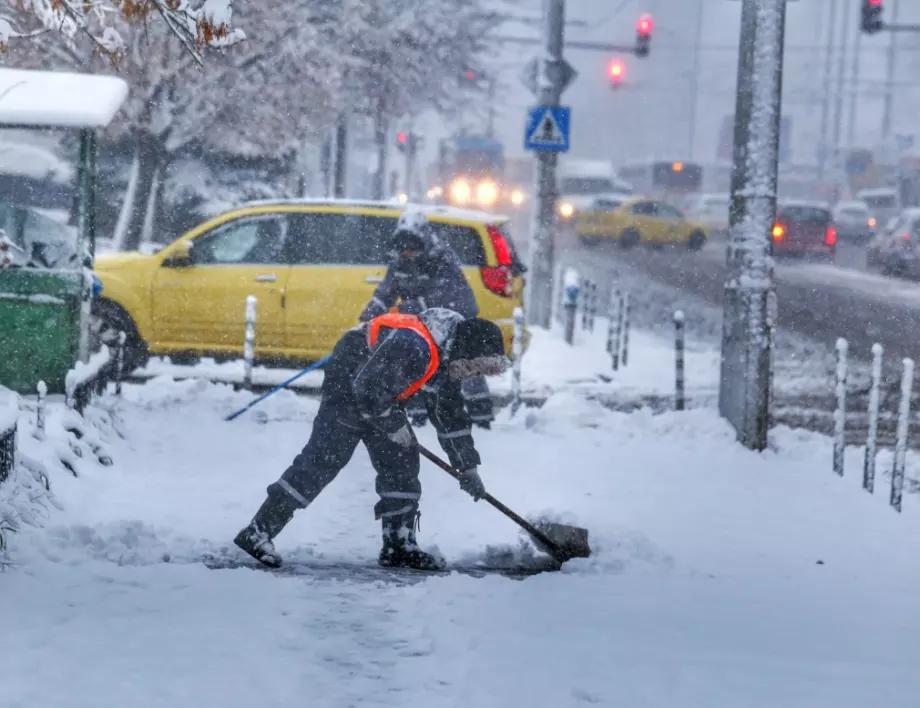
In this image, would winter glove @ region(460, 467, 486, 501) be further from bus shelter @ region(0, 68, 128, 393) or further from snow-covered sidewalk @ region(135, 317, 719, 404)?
snow-covered sidewalk @ region(135, 317, 719, 404)

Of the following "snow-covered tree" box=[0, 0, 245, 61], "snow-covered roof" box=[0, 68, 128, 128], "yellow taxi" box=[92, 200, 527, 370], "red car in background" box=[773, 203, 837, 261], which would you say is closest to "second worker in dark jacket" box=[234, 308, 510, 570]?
"snow-covered tree" box=[0, 0, 245, 61]

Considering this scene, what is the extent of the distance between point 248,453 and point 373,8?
1642 cm

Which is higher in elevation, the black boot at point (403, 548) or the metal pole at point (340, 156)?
the metal pole at point (340, 156)

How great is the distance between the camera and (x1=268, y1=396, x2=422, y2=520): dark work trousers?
703cm

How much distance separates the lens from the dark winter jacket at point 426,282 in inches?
411

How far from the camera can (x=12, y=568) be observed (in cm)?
674

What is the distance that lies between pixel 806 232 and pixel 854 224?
12268 millimetres

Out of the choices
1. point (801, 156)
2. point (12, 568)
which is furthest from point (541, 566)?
point (801, 156)

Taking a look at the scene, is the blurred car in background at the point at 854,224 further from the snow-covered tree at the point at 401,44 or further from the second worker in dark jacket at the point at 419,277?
the second worker in dark jacket at the point at 419,277

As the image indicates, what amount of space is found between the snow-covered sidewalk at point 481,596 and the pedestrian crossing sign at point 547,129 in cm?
697

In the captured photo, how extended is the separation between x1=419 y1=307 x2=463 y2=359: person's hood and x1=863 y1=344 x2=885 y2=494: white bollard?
145 inches

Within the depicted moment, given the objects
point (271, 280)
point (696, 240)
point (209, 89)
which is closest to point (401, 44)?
point (209, 89)

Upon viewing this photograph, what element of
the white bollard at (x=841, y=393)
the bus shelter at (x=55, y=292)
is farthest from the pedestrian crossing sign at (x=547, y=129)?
the white bollard at (x=841, y=393)

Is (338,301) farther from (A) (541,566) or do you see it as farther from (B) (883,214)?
(B) (883,214)
